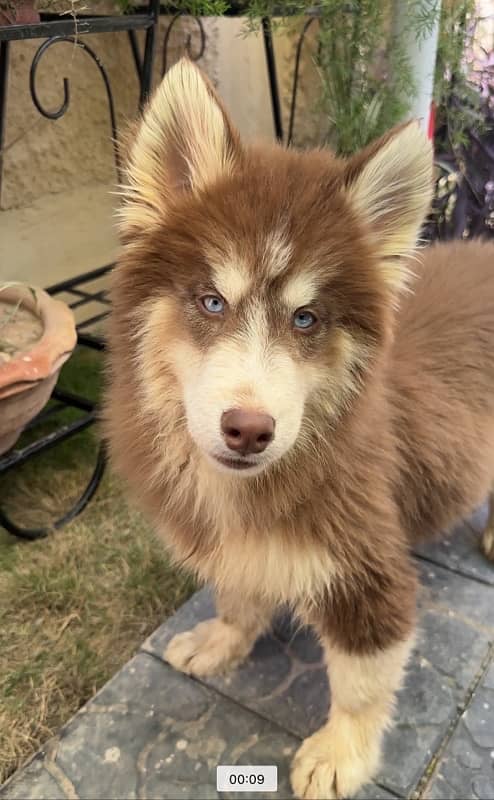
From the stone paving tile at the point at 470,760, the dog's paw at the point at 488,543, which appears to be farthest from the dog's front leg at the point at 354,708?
the dog's paw at the point at 488,543

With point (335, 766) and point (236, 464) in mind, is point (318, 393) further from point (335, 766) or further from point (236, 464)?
point (335, 766)

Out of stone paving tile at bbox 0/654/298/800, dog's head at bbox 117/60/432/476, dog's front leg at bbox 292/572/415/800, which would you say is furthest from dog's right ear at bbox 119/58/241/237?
stone paving tile at bbox 0/654/298/800

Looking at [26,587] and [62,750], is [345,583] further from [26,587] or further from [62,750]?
[26,587]

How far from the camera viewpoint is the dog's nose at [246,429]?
111 centimetres

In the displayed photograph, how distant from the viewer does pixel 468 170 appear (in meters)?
3.29

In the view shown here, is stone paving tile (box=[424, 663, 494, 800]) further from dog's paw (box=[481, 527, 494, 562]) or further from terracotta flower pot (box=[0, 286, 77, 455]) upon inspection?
terracotta flower pot (box=[0, 286, 77, 455])

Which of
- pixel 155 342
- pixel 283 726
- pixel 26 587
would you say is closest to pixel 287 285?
pixel 155 342

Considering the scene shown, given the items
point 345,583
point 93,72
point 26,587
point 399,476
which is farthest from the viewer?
point 93,72

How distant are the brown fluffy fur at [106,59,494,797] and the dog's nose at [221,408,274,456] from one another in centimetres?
4

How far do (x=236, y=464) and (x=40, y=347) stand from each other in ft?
3.28

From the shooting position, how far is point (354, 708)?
1.56m

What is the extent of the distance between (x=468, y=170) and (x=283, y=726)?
2.66 m
